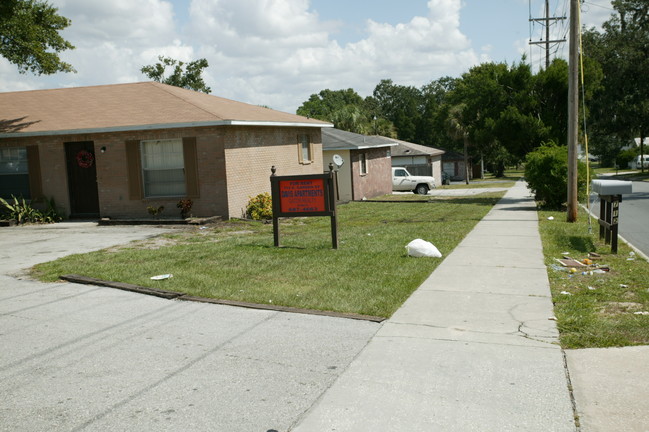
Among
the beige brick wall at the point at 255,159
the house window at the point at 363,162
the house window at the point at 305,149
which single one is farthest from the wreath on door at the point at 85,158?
the house window at the point at 363,162

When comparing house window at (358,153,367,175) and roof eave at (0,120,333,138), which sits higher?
roof eave at (0,120,333,138)

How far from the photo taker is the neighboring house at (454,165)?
63453 mm

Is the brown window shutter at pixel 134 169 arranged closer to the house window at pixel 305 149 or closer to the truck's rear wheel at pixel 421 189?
the house window at pixel 305 149

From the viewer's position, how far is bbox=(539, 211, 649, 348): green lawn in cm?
631

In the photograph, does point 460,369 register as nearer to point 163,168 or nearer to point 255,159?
point 163,168

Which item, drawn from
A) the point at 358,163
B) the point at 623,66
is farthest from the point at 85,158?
the point at 623,66

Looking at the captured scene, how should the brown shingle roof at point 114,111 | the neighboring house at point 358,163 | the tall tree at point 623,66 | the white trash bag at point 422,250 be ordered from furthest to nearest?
the tall tree at point 623,66, the neighboring house at point 358,163, the brown shingle roof at point 114,111, the white trash bag at point 422,250

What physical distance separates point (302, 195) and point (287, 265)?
2237 mm

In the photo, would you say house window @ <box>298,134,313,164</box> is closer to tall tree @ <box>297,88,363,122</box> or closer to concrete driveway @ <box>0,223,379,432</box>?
concrete driveway @ <box>0,223,379,432</box>

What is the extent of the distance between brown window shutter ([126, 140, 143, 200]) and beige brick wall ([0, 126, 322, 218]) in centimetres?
15

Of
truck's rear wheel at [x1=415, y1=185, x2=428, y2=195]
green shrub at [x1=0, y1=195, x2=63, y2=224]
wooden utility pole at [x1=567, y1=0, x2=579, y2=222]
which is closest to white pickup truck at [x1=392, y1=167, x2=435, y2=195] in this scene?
truck's rear wheel at [x1=415, y1=185, x2=428, y2=195]

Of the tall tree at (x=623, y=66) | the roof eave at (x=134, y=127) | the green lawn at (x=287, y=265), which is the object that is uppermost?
the tall tree at (x=623, y=66)

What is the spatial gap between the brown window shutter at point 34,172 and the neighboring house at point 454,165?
160 feet

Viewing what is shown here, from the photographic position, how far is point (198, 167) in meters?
18.3
